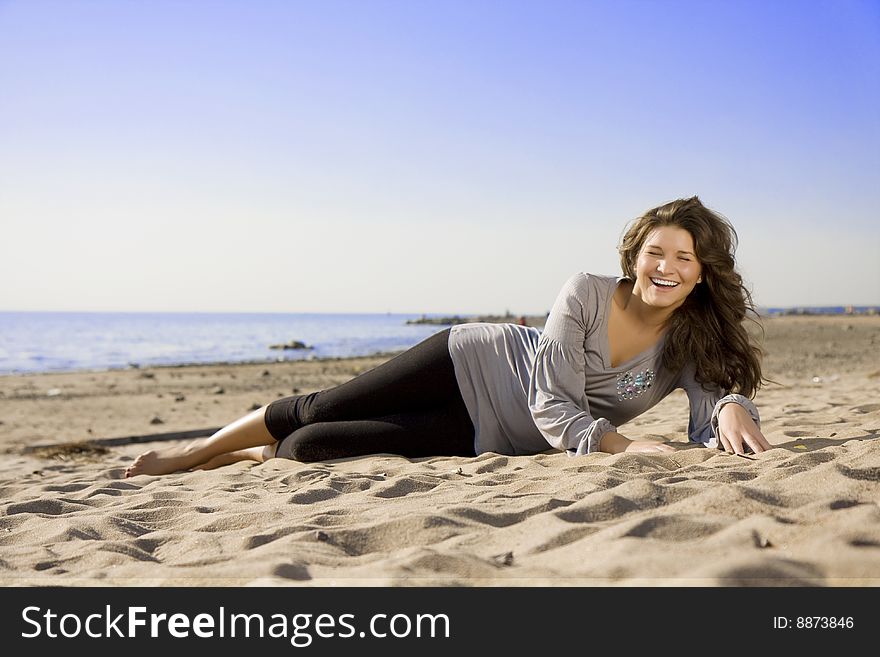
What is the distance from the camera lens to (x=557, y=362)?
3684mm

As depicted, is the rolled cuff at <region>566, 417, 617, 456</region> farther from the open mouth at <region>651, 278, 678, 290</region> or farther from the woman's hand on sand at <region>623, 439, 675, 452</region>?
the open mouth at <region>651, 278, 678, 290</region>

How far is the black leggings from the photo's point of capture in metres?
4.10

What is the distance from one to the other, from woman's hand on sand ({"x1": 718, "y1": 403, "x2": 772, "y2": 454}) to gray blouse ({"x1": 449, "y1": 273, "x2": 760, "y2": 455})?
0.25 ft

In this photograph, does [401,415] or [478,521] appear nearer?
[478,521]

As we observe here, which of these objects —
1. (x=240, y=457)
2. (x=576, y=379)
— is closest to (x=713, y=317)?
(x=576, y=379)

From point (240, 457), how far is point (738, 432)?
282 centimetres

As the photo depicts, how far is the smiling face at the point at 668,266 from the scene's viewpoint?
359 centimetres

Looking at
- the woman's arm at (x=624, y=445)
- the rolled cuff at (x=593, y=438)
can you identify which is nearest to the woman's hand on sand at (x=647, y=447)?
the woman's arm at (x=624, y=445)

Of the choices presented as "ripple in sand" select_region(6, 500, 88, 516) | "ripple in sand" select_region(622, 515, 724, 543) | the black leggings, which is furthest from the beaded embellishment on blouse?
"ripple in sand" select_region(6, 500, 88, 516)

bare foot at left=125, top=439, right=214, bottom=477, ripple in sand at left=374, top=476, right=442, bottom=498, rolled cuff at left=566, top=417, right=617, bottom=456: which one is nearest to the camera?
ripple in sand at left=374, top=476, right=442, bottom=498

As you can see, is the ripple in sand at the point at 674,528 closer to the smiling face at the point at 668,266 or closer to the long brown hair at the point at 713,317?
the smiling face at the point at 668,266

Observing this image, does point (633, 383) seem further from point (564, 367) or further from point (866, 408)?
point (866, 408)

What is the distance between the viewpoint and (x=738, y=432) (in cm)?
342
